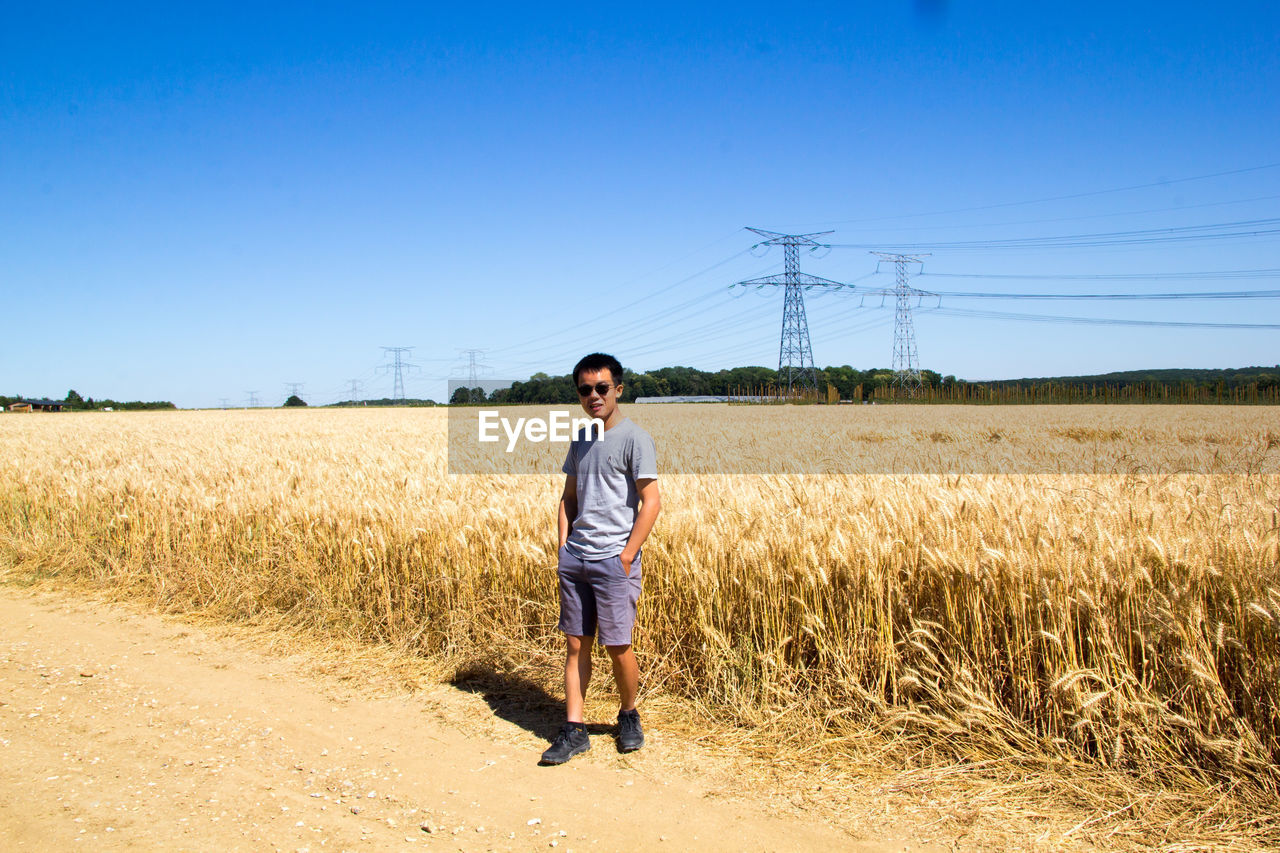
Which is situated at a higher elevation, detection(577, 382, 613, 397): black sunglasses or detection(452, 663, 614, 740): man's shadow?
detection(577, 382, 613, 397): black sunglasses

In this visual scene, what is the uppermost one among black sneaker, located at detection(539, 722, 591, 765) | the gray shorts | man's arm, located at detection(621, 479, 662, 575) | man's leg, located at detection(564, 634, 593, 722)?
man's arm, located at detection(621, 479, 662, 575)

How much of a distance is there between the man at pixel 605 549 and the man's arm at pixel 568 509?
0.07 m

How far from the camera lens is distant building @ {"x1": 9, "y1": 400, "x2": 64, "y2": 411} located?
8381 centimetres

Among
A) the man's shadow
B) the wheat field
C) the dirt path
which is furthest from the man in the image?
the wheat field

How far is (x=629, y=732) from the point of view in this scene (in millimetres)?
3650

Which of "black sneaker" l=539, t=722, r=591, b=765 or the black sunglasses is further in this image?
the black sunglasses

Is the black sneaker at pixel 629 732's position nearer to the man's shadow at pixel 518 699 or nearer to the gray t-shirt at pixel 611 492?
the man's shadow at pixel 518 699

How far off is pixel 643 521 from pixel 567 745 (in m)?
1.14

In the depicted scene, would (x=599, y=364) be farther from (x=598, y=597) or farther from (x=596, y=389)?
(x=598, y=597)

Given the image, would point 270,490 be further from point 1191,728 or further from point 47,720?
point 1191,728

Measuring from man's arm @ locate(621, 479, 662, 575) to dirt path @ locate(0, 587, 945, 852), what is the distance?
988mm

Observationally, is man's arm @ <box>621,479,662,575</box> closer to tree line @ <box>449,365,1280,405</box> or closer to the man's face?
the man's face

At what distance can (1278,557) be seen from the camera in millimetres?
3418

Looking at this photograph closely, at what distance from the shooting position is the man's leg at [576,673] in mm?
3650
